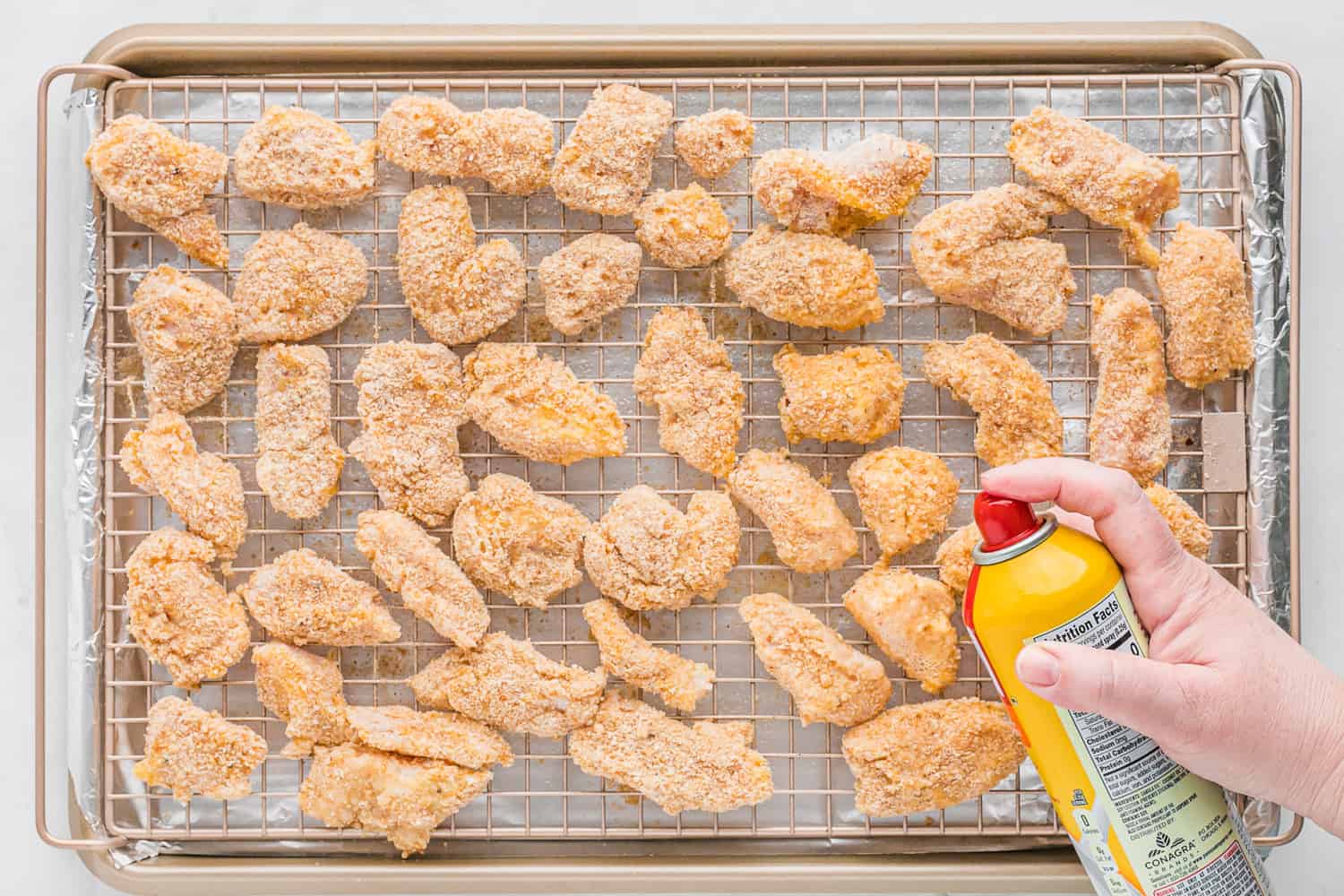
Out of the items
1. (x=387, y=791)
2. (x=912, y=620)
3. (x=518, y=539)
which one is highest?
(x=518, y=539)

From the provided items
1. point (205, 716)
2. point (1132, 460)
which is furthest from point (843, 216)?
point (205, 716)

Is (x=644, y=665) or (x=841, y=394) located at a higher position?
(x=841, y=394)

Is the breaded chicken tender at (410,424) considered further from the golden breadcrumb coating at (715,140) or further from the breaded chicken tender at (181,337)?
the golden breadcrumb coating at (715,140)

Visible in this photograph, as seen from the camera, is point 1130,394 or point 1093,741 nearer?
point 1093,741

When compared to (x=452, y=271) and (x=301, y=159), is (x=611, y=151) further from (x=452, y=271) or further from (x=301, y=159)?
(x=301, y=159)

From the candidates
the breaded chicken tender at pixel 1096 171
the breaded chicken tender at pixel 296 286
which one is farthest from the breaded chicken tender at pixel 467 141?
the breaded chicken tender at pixel 1096 171

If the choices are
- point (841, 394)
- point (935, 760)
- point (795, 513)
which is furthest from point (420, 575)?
point (935, 760)

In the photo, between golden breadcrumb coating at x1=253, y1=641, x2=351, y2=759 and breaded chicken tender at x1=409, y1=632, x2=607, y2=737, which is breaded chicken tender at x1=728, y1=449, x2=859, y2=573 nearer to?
breaded chicken tender at x1=409, y1=632, x2=607, y2=737
